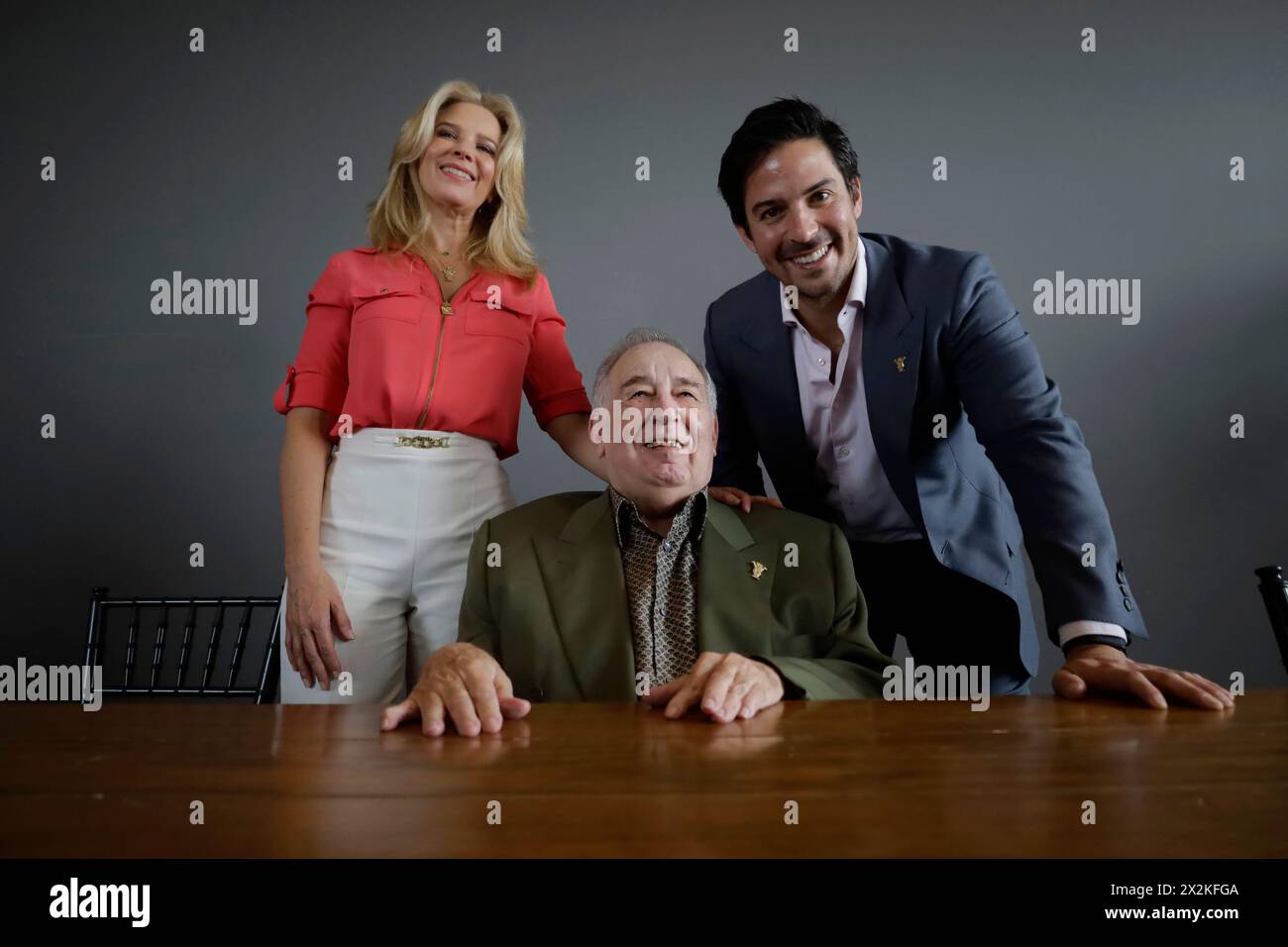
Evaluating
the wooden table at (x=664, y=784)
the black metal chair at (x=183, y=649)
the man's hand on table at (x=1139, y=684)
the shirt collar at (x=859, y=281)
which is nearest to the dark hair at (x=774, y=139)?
the shirt collar at (x=859, y=281)

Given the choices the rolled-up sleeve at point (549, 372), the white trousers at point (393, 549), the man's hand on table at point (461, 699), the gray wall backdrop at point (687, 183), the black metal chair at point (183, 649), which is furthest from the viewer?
the gray wall backdrop at point (687, 183)

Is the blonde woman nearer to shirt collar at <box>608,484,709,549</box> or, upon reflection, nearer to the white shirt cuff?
shirt collar at <box>608,484,709,549</box>

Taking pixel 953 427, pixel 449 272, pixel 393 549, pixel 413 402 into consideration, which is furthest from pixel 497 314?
pixel 953 427

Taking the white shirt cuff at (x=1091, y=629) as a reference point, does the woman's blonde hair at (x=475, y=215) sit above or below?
above

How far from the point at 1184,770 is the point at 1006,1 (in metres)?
3.19

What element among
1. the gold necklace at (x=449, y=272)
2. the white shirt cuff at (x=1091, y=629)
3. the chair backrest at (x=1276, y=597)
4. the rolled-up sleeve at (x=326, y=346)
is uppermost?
→ the gold necklace at (x=449, y=272)

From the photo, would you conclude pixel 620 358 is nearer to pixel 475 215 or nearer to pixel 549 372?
pixel 549 372

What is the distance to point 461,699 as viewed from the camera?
1.34m

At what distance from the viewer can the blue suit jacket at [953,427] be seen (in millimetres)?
1932

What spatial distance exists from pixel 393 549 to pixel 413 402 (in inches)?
12.7

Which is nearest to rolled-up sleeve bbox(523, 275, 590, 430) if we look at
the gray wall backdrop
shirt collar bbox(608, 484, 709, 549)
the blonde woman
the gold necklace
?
the blonde woman

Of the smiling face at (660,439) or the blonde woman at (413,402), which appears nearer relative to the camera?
the smiling face at (660,439)

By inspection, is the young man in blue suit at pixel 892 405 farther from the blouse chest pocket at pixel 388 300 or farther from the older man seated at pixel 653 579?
the blouse chest pocket at pixel 388 300
